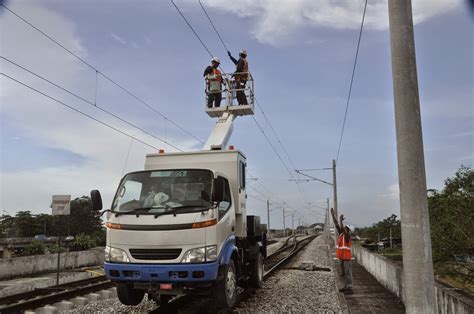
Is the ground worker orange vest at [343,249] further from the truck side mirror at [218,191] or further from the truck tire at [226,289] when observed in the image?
the truck side mirror at [218,191]

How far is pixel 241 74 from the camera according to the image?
15.1 m

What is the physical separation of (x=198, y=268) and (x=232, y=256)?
157 centimetres

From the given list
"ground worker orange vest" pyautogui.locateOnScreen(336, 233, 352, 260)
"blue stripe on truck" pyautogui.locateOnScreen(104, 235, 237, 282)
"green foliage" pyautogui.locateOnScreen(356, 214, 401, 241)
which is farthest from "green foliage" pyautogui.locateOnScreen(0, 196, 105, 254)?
"green foliage" pyautogui.locateOnScreen(356, 214, 401, 241)

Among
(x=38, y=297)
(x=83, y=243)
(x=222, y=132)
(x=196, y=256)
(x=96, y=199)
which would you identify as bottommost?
(x=38, y=297)

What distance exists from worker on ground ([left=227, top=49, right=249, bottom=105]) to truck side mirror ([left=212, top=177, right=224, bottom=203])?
7701 millimetres

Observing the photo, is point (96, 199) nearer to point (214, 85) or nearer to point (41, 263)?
point (214, 85)

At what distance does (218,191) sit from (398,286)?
4879mm

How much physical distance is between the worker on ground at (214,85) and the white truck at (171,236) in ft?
22.0

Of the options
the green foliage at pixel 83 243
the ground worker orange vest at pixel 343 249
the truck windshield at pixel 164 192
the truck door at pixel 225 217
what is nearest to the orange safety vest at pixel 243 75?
the ground worker orange vest at pixel 343 249

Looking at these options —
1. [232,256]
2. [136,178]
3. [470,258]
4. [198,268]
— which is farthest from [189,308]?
[470,258]

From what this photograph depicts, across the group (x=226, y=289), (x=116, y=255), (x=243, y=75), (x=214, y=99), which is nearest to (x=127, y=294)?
(x=116, y=255)

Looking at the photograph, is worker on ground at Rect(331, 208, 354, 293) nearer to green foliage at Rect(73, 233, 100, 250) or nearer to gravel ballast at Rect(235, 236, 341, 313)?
gravel ballast at Rect(235, 236, 341, 313)

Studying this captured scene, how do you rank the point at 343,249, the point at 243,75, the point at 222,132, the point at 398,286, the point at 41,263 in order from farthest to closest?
the point at 41,263 → the point at 243,75 → the point at 222,132 → the point at 343,249 → the point at 398,286

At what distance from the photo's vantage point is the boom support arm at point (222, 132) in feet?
39.6
